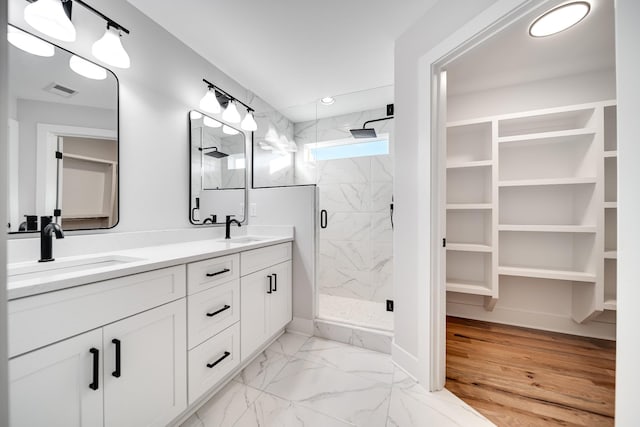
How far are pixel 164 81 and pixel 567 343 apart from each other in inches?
151

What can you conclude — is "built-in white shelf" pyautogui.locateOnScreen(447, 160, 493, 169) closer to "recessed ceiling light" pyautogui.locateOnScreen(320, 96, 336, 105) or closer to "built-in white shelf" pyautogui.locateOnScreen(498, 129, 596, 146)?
"built-in white shelf" pyautogui.locateOnScreen(498, 129, 596, 146)

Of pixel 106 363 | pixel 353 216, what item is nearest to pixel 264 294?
pixel 106 363

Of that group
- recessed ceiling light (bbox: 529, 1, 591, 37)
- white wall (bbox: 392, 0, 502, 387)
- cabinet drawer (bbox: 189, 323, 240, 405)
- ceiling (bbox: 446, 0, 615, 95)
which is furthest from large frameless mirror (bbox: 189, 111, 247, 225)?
recessed ceiling light (bbox: 529, 1, 591, 37)

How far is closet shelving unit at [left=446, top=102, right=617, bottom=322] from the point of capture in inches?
76.5

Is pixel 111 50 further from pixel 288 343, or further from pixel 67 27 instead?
pixel 288 343

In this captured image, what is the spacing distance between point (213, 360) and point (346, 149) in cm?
233

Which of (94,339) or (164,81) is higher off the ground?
(164,81)

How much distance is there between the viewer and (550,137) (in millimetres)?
2045

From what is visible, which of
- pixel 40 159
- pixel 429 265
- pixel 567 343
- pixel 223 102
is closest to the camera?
pixel 40 159

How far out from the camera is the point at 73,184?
4.15 ft

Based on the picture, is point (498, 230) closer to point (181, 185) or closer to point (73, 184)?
point (181, 185)

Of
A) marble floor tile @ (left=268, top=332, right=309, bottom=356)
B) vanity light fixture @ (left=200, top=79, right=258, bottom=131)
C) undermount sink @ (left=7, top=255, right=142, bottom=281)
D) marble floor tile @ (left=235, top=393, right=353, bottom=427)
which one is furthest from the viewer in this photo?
vanity light fixture @ (left=200, top=79, right=258, bottom=131)

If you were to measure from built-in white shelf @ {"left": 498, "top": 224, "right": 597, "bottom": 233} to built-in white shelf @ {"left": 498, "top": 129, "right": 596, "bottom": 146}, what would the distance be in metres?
0.74

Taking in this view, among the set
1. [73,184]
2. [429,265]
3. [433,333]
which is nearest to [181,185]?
[73,184]
